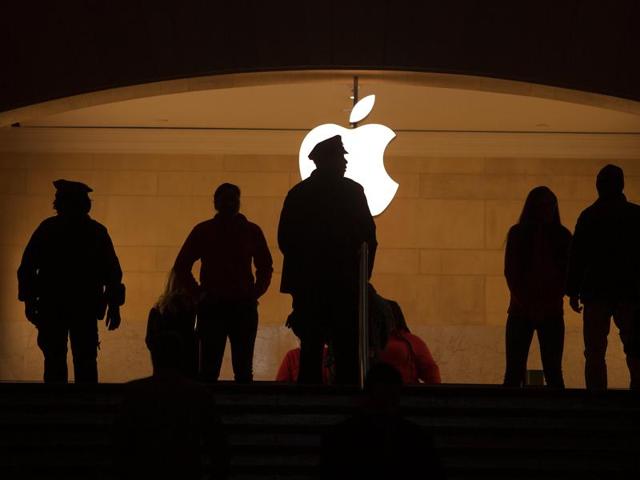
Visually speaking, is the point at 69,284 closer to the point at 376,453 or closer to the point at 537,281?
the point at 537,281

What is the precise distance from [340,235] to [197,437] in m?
2.68

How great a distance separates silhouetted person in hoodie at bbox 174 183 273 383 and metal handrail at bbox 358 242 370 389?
95cm

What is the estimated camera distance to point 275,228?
16312 mm

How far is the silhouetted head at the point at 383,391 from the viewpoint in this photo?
15.9 feet

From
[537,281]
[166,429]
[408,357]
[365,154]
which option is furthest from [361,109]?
[166,429]

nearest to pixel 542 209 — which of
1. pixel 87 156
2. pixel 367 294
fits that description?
pixel 367 294

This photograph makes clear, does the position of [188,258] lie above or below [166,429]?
above

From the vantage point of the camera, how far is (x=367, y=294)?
7.97 metres

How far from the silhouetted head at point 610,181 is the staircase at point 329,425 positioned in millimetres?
1292

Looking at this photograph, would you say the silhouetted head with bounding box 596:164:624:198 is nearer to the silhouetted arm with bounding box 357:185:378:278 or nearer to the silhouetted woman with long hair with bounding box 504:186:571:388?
the silhouetted woman with long hair with bounding box 504:186:571:388

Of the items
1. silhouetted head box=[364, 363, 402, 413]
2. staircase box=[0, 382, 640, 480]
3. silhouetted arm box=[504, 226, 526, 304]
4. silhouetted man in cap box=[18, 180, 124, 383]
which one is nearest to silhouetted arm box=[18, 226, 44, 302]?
silhouetted man in cap box=[18, 180, 124, 383]

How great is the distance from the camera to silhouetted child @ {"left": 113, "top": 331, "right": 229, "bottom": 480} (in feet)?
17.7

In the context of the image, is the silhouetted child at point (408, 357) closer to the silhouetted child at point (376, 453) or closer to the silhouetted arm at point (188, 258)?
the silhouetted arm at point (188, 258)

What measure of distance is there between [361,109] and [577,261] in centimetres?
527
